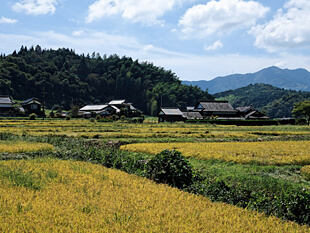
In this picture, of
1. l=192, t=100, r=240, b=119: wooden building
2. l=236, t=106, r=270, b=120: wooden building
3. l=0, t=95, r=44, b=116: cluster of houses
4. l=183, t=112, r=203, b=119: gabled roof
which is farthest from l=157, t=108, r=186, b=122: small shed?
l=0, t=95, r=44, b=116: cluster of houses

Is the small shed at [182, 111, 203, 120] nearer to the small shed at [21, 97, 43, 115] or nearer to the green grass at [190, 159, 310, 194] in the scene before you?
the small shed at [21, 97, 43, 115]

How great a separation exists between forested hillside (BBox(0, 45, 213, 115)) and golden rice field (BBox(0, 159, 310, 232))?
102439 mm

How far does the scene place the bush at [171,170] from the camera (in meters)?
11.1

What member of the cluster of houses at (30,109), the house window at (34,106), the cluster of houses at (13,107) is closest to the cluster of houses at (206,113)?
the cluster of houses at (30,109)

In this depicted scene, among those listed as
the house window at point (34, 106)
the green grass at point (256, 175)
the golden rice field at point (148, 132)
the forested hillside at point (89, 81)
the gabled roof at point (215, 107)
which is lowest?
the golden rice field at point (148, 132)

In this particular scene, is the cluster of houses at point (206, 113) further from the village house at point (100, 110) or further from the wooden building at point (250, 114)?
the village house at point (100, 110)

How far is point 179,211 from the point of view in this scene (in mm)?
7398

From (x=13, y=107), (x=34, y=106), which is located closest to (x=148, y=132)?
(x=13, y=107)

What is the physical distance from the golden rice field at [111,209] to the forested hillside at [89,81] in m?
102

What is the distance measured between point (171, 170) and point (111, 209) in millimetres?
4270

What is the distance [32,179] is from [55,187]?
143 cm

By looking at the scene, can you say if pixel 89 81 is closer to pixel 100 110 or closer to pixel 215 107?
pixel 100 110

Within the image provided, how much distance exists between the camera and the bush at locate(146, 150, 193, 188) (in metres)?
11.1

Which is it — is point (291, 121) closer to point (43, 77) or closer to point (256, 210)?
point (256, 210)
